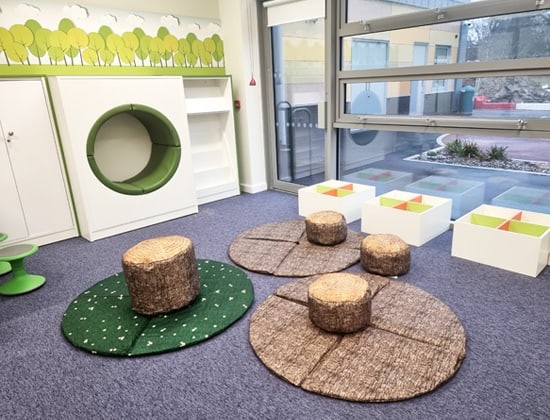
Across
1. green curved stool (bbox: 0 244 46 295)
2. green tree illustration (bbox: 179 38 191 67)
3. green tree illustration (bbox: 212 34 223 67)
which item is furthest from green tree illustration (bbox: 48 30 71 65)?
green curved stool (bbox: 0 244 46 295)

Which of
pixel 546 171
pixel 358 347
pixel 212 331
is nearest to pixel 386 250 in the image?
pixel 358 347

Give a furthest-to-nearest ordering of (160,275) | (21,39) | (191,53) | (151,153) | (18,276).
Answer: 1. (191,53)
2. (151,153)
3. (21,39)
4. (18,276)
5. (160,275)

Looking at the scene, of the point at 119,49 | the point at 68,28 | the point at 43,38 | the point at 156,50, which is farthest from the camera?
the point at 156,50

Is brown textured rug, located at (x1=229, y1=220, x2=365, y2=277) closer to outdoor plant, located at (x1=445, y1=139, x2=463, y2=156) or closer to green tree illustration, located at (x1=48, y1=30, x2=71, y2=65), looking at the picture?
outdoor plant, located at (x1=445, y1=139, x2=463, y2=156)

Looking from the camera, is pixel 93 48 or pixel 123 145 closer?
pixel 93 48

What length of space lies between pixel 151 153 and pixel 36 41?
4.42ft

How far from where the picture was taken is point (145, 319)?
212cm

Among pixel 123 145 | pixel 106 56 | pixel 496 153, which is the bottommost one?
pixel 496 153

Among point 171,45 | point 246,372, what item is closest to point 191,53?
point 171,45

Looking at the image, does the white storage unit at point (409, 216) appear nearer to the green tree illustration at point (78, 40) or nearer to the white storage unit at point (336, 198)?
the white storage unit at point (336, 198)

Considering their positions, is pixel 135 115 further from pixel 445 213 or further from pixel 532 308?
→ pixel 532 308

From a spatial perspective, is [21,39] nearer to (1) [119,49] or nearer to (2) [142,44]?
(1) [119,49]

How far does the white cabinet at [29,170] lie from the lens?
3070 mm

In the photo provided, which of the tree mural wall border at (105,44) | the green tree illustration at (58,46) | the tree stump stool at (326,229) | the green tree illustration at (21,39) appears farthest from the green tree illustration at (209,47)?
the tree stump stool at (326,229)
